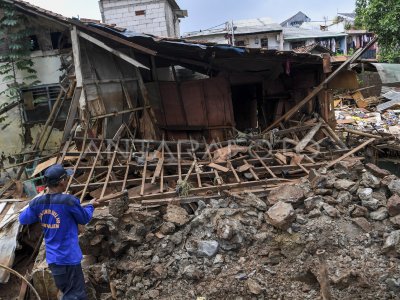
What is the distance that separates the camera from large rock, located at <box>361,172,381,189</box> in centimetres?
595

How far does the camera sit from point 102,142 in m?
7.62

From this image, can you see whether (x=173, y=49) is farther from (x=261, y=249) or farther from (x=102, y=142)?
(x=261, y=249)

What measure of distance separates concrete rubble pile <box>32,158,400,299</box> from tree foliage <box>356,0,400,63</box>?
527 inches

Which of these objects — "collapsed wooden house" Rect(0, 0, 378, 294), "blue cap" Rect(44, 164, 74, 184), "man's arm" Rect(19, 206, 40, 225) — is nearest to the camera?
"blue cap" Rect(44, 164, 74, 184)

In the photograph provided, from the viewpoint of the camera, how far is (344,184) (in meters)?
5.91

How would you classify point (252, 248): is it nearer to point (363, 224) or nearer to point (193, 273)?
point (193, 273)

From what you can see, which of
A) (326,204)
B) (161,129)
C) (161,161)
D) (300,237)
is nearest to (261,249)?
(300,237)

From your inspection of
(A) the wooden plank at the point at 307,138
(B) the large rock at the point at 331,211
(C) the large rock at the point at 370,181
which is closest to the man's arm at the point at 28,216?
(B) the large rock at the point at 331,211

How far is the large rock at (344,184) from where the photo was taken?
5859 millimetres

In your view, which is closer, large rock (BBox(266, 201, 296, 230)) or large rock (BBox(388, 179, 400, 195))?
large rock (BBox(266, 201, 296, 230))

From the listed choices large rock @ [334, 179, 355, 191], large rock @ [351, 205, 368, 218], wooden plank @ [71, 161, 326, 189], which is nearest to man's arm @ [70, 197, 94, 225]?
wooden plank @ [71, 161, 326, 189]

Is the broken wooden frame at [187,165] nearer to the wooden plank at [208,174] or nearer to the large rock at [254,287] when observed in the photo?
the wooden plank at [208,174]

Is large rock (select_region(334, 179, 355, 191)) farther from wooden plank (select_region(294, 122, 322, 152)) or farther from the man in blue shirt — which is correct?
the man in blue shirt

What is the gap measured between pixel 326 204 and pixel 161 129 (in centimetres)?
556
